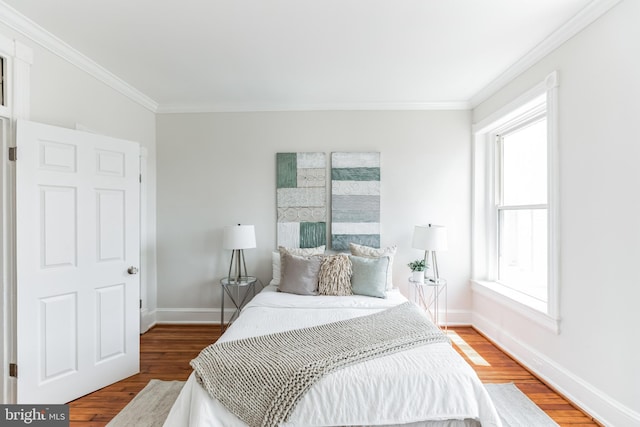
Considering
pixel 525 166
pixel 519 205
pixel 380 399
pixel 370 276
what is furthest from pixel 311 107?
pixel 380 399

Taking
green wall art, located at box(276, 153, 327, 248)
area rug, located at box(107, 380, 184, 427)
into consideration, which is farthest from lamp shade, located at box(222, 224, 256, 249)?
area rug, located at box(107, 380, 184, 427)

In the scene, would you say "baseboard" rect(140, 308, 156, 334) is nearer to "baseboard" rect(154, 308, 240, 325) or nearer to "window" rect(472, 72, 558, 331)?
"baseboard" rect(154, 308, 240, 325)

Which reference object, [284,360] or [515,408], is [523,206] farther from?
[284,360]

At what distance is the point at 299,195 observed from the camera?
3.69m

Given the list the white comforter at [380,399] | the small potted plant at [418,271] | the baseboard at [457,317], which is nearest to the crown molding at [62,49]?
the white comforter at [380,399]

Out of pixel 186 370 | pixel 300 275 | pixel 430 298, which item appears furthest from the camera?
pixel 430 298

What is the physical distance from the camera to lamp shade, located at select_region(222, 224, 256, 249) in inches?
128

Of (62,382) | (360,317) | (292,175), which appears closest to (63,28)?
(292,175)

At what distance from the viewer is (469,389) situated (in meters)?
1.59

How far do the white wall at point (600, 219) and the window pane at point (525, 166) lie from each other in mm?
495

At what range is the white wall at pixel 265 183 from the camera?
3.67 m

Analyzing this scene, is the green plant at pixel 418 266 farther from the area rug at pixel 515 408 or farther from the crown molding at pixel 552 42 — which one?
the crown molding at pixel 552 42

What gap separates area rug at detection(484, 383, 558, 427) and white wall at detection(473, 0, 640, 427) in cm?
32

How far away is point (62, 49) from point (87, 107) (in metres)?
0.49
